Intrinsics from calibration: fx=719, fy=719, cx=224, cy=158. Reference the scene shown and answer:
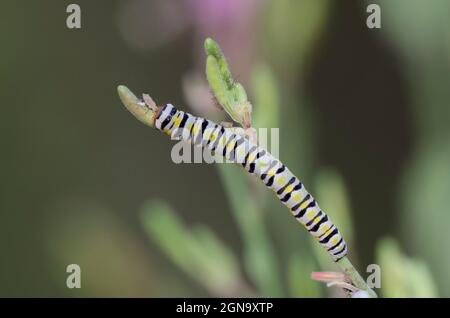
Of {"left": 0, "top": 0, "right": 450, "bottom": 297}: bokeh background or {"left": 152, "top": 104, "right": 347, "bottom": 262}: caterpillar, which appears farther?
{"left": 0, "top": 0, "right": 450, "bottom": 297}: bokeh background

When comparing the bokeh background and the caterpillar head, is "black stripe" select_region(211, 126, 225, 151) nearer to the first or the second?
the caterpillar head

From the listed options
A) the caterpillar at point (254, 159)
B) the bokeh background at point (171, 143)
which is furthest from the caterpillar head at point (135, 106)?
the bokeh background at point (171, 143)

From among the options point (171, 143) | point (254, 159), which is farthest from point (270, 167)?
point (171, 143)

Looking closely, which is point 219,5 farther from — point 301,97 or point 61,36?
point 61,36

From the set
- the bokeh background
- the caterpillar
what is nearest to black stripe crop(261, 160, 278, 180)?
the caterpillar

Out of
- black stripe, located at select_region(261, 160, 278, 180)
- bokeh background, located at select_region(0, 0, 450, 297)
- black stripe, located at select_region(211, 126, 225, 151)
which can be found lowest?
black stripe, located at select_region(261, 160, 278, 180)

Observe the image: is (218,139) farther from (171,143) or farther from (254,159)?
(171,143)
